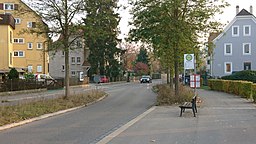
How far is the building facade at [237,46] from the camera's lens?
214 feet

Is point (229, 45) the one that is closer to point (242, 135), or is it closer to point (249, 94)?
point (249, 94)

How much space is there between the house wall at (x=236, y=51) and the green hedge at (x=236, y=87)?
19.5 metres

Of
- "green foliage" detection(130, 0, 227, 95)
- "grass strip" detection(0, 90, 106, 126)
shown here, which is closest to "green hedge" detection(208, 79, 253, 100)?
"green foliage" detection(130, 0, 227, 95)

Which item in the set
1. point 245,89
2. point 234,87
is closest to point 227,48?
point 234,87

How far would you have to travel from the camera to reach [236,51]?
6731 cm

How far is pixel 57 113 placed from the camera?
19984mm

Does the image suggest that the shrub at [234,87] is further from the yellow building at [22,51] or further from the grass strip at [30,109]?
the yellow building at [22,51]

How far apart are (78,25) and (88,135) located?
13.0 metres

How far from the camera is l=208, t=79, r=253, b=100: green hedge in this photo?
29.6m

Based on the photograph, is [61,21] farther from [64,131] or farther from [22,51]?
[22,51]

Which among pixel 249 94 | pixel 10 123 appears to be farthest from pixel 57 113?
pixel 249 94

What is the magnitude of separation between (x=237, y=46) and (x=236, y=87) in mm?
33210

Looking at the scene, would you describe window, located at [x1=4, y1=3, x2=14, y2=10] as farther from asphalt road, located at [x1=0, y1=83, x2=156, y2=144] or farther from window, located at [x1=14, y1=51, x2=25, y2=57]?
asphalt road, located at [x1=0, y1=83, x2=156, y2=144]

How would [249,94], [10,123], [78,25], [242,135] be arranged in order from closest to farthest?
[242,135]
[10,123]
[78,25]
[249,94]
